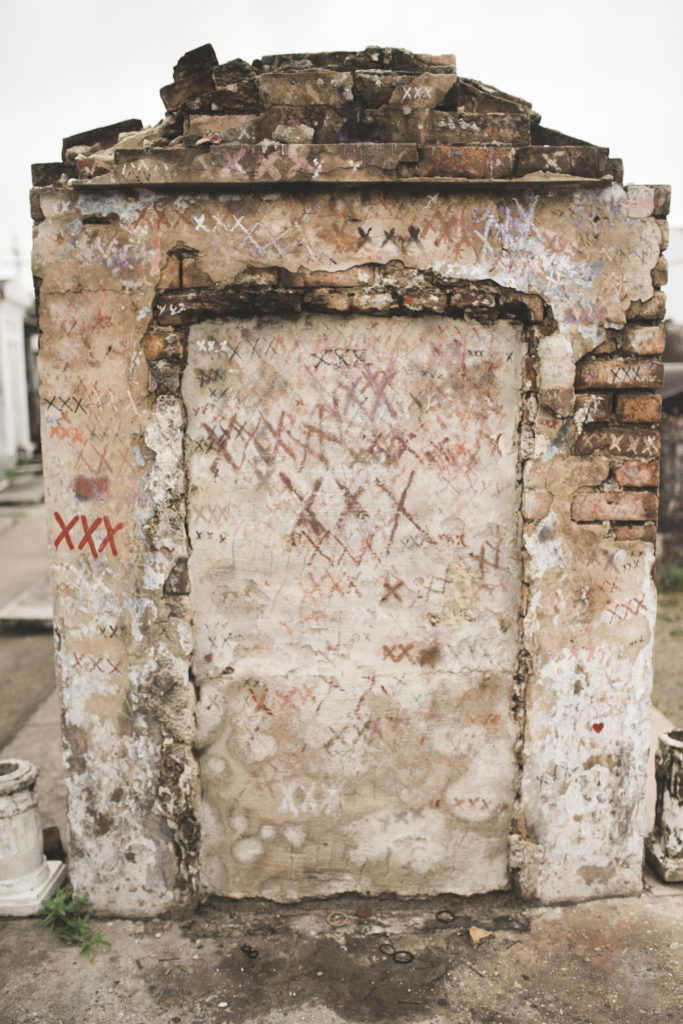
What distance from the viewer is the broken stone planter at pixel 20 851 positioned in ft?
8.83

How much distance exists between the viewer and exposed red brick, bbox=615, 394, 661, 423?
251cm

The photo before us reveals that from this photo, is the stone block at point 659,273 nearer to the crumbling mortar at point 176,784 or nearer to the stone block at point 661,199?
the stone block at point 661,199

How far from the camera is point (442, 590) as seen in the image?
8.58 ft

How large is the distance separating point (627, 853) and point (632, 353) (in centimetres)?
184

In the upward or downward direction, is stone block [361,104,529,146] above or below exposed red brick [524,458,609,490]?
above

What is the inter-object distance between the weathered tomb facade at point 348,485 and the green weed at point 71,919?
63mm

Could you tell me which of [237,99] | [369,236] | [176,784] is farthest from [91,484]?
[237,99]

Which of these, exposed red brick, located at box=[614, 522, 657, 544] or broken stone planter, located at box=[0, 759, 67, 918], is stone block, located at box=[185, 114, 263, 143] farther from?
broken stone planter, located at box=[0, 759, 67, 918]

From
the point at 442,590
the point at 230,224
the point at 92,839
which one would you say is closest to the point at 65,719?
the point at 92,839

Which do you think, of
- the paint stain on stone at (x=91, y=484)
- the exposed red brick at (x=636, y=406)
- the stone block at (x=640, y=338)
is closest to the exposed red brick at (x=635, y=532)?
the exposed red brick at (x=636, y=406)

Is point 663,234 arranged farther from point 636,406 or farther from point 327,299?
point 327,299

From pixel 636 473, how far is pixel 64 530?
2.02m

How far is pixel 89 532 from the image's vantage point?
254 cm

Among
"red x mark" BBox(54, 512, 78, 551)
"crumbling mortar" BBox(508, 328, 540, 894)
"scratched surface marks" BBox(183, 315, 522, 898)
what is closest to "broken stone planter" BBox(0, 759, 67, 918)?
"scratched surface marks" BBox(183, 315, 522, 898)
